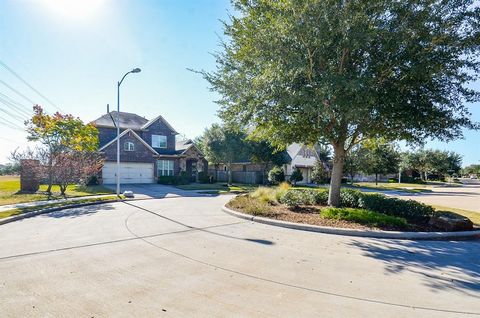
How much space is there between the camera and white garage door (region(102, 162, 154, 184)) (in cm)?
2748

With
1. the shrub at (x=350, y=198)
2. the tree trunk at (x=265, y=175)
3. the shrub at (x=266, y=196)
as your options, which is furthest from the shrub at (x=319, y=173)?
the shrub at (x=350, y=198)

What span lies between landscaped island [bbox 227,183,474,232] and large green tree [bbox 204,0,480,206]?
290 centimetres

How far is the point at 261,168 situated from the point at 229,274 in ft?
102

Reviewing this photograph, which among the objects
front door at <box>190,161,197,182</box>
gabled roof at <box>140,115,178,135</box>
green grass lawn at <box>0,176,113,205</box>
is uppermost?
gabled roof at <box>140,115,178,135</box>

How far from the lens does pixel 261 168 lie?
119ft

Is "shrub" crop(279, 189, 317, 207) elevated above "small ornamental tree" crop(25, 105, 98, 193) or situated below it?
below

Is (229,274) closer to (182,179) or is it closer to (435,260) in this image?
(435,260)

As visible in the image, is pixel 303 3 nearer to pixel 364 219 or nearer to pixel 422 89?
pixel 422 89

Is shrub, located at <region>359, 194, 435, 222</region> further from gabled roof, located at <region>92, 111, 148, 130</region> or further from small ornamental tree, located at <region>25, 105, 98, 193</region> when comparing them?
gabled roof, located at <region>92, 111, 148, 130</region>

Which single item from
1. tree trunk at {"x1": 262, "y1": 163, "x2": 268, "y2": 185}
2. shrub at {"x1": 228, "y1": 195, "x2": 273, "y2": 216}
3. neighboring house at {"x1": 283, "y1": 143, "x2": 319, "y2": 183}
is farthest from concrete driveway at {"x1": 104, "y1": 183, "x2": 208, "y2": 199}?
neighboring house at {"x1": 283, "y1": 143, "x2": 319, "y2": 183}

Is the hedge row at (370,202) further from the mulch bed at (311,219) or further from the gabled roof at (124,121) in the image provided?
the gabled roof at (124,121)

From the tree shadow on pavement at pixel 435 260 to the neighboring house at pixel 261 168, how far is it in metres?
27.2

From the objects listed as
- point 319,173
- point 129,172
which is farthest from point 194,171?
point 319,173

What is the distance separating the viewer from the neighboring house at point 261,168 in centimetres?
3591
